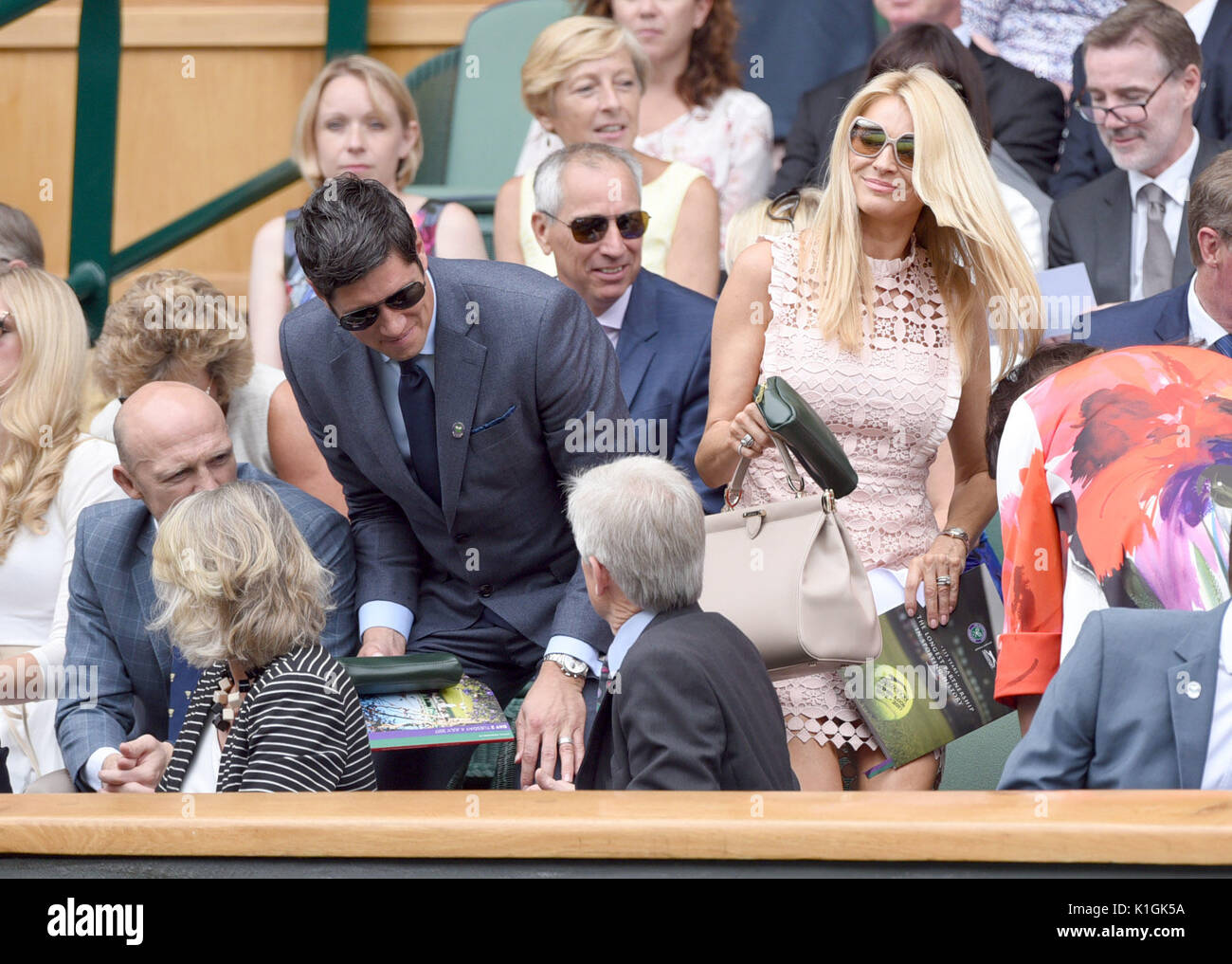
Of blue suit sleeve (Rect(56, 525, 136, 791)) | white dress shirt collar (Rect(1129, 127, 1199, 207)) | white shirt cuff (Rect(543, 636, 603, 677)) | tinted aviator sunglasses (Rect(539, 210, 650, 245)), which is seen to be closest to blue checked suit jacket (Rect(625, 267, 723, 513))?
tinted aviator sunglasses (Rect(539, 210, 650, 245))

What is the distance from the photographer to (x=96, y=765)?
286cm

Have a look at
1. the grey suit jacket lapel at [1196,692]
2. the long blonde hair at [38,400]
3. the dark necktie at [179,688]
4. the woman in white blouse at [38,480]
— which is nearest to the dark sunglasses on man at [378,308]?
the dark necktie at [179,688]

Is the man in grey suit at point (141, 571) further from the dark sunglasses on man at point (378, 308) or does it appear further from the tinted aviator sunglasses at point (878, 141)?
the tinted aviator sunglasses at point (878, 141)

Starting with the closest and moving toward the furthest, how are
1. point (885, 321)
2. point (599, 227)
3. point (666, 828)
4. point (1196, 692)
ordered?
point (666, 828), point (1196, 692), point (885, 321), point (599, 227)

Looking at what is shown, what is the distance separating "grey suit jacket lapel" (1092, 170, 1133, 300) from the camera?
409cm

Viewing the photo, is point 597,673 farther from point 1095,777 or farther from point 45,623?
point 45,623

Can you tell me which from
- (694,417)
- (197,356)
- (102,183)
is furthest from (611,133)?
(102,183)

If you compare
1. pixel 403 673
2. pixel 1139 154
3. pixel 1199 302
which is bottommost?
pixel 403 673

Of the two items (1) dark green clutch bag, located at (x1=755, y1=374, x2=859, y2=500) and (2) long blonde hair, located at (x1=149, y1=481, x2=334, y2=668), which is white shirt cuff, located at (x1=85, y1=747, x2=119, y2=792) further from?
(1) dark green clutch bag, located at (x1=755, y1=374, x2=859, y2=500)

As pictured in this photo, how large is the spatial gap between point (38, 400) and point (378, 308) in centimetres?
109

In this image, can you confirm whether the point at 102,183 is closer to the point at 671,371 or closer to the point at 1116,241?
the point at 671,371

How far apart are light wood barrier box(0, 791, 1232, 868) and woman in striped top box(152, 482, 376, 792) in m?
0.28
